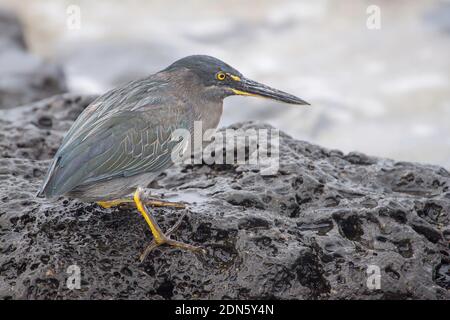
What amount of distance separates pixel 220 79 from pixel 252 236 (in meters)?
1.56

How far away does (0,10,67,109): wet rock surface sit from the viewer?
32.1ft

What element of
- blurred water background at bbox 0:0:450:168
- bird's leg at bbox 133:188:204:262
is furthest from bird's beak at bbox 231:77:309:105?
blurred water background at bbox 0:0:450:168

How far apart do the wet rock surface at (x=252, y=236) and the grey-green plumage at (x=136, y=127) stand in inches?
11.2

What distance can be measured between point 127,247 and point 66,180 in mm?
662

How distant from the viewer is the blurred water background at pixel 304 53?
1059 centimetres

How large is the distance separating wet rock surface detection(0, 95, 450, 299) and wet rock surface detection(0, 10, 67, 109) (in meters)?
4.27

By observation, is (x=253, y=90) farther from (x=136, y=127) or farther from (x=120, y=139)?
(x=120, y=139)

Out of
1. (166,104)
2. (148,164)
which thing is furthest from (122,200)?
(166,104)

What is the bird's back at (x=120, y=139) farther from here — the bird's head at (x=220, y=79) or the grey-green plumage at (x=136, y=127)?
the bird's head at (x=220, y=79)

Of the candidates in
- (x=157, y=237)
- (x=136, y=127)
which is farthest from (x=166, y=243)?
(x=136, y=127)

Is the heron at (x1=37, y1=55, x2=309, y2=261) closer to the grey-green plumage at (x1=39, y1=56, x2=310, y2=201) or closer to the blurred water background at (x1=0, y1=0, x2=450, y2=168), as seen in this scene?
the grey-green plumage at (x1=39, y1=56, x2=310, y2=201)

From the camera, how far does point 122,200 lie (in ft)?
17.1

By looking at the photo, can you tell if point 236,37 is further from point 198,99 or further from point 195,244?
point 195,244
